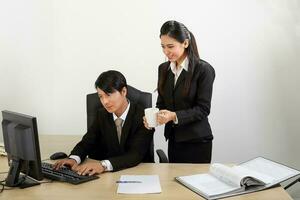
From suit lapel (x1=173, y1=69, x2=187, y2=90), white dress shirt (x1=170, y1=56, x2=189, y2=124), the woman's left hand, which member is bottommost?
the woman's left hand

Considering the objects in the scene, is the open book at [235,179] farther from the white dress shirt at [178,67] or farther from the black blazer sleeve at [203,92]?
the white dress shirt at [178,67]

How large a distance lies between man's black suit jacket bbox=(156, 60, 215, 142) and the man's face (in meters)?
0.33

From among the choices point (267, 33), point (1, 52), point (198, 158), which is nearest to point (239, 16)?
point (267, 33)

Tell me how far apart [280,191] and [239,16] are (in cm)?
173

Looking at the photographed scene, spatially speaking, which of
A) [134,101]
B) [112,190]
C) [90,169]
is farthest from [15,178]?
[134,101]

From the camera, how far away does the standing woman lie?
7.16ft

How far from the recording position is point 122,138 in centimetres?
216

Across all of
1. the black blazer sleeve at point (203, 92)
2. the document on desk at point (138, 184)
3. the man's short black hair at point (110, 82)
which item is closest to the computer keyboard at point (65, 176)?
the document on desk at point (138, 184)

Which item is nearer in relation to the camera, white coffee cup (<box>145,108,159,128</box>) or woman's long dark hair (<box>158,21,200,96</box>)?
white coffee cup (<box>145,108,159,128</box>)

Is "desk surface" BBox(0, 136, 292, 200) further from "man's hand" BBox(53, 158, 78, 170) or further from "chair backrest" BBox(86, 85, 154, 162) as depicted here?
"chair backrest" BBox(86, 85, 154, 162)

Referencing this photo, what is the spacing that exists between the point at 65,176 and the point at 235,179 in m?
0.81

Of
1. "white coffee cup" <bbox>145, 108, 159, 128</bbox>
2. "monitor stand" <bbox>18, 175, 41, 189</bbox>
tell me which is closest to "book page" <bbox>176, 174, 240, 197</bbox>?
"white coffee cup" <bbox>145, 108, 159, 128</bbox>

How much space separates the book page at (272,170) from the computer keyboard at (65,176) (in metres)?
0.80

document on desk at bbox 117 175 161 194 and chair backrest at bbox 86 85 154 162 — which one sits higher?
chair backrest at bbox 86 85 154 162
